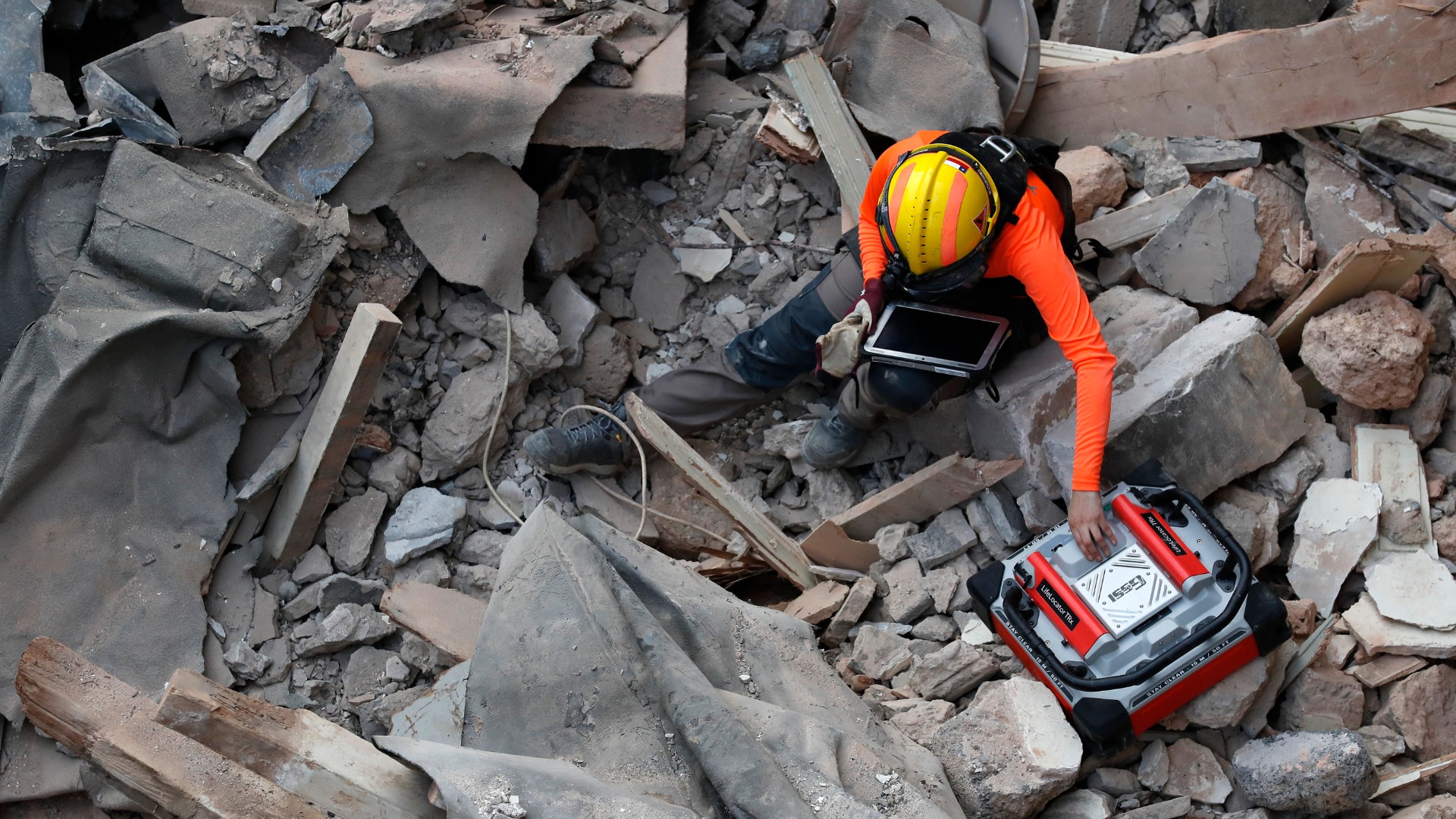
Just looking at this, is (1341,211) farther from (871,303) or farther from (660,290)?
(660,290)

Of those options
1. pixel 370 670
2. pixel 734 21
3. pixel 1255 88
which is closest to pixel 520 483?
pixel 370 670

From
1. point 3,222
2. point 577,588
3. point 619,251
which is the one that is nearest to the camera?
point 577,588

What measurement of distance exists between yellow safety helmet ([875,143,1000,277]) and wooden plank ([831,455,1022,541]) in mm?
835

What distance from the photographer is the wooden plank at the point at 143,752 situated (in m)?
2.19

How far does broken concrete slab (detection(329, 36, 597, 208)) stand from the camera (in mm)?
3895

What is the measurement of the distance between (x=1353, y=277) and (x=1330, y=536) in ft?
3.17

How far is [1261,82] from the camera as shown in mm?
4004

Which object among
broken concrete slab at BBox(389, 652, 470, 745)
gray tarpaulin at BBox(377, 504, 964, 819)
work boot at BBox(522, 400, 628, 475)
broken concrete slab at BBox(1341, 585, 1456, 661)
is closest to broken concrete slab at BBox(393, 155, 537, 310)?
work boot at BBox(522, 400, 628, 475)

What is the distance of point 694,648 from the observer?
2742mm

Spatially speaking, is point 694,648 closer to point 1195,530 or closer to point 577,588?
point 577,588

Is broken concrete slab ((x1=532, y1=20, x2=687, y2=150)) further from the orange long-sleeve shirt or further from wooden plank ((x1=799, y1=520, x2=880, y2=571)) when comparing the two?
wooden plank ((x1=799, y1=520, x2=880, y2=571))

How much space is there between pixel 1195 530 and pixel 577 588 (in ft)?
6.37

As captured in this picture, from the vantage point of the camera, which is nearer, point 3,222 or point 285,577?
point 3,222

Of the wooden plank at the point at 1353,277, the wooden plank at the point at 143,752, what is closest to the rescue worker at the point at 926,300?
the wooden plank at the point at 1353,277
